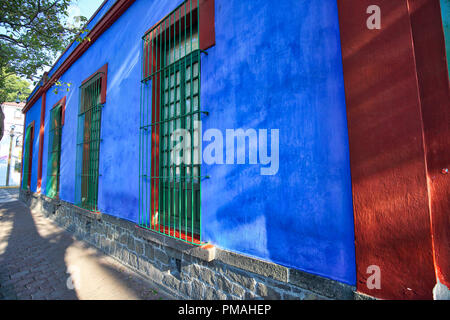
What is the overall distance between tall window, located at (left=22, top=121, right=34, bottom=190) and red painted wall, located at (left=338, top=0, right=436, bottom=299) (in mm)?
14099

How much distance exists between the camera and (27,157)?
11.5 metres

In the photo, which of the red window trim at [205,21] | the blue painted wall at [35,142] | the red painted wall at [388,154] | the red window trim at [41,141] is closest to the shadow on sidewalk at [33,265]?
the red window trim at [41,141]

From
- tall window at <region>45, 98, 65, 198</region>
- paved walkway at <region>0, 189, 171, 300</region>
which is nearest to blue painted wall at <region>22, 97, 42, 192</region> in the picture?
tall window at <region>45, 98, 65, 198</region>

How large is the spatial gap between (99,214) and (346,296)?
471 centimetres

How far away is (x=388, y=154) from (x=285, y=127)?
0.81 metres

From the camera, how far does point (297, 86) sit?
6.31ft

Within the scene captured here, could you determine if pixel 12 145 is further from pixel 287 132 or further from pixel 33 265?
pixel 287 132

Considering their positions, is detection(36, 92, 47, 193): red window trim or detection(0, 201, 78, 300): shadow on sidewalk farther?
detection(36, 92, 47, 193): red window trim

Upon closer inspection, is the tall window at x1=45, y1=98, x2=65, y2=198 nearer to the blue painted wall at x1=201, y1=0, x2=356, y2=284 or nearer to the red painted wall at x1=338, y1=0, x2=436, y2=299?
the blue painted wall at x1=201, y1=0, x2=356, y2=284

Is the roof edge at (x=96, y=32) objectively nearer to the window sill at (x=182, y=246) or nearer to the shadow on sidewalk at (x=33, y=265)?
the window sill at (x=182, y=246)

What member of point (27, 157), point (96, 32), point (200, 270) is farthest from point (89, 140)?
point (27, 157)

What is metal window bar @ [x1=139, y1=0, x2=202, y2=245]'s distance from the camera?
3100mm

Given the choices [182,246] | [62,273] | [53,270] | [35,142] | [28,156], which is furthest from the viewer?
[28,156]

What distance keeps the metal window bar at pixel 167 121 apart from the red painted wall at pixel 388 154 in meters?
1.97
